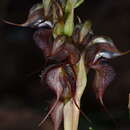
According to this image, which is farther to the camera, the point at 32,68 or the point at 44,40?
the point at 32,68

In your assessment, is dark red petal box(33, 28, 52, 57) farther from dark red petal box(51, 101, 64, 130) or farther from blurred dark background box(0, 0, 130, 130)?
blurred dark background box(0, 0, 130, 130)

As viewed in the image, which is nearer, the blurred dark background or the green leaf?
the green leaf

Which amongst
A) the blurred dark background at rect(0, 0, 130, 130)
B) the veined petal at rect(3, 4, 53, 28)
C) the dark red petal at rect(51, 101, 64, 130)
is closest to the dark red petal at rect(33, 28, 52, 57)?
the veined petal at rect(3, 4, 53, 28)

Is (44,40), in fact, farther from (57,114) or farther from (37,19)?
(57,114)

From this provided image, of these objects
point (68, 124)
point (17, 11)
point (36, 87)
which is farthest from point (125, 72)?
point (68, 124)

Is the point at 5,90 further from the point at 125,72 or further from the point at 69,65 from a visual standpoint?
the point at 69,65

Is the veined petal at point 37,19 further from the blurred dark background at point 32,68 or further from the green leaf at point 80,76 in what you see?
the blurred dark background at point 32,68

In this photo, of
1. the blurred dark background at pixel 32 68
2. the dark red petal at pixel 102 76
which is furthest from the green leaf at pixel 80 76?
the blurred dark background at pixel 32 68

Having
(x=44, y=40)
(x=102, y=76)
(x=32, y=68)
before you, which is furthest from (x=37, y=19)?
(x=32, y=68)
